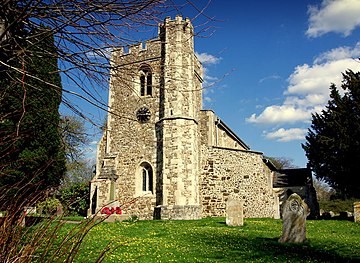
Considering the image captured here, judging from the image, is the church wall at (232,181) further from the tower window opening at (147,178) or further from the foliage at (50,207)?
the foliage at (50,207)

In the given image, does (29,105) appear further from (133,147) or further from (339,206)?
(339,206)

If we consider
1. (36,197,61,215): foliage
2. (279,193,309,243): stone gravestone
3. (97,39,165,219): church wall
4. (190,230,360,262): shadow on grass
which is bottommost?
(190,230,360,262): shadow on grass

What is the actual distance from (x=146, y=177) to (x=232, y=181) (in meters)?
5.20

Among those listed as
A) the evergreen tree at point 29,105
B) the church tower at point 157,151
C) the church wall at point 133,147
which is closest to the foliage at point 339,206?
the church tower at point 157,151

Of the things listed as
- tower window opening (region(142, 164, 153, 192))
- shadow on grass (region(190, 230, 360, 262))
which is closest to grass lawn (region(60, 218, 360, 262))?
shadow on grass (region(190, 230, 360, 262))

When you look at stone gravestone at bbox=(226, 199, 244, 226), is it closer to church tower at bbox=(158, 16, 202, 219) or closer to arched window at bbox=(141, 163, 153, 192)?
church tower at bbox=(158, 16, 202, 219)

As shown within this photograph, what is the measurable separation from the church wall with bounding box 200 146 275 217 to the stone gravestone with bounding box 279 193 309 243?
970 centimetres

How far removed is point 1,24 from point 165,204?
45.0ft

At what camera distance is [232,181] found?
19062 mm

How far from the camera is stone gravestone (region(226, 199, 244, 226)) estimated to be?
476 inches

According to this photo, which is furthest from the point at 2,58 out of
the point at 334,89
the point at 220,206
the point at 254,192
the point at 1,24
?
the point at 334,89

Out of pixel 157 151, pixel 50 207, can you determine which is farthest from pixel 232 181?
pixel 50 207

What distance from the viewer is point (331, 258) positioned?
6477mm

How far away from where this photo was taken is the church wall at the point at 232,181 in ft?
60.2
